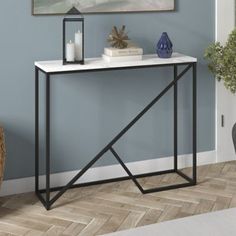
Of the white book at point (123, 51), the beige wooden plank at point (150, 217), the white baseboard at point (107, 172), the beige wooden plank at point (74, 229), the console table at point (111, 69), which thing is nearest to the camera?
the beige wooden plank at point (74, 229)

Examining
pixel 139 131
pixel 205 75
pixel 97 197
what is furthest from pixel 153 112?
pixel 97 197

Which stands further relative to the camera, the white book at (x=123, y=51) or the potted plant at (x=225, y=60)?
the potted plant at (x=225, y=60)

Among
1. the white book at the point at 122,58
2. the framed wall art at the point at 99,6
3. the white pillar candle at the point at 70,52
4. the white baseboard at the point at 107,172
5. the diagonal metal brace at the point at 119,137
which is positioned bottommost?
the white baseboard at the point at 107,172

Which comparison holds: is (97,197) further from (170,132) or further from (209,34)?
(209,34)

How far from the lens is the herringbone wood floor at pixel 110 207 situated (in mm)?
2889

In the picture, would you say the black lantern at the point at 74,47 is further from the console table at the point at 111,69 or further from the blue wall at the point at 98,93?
the blue wall at the point at 98,93

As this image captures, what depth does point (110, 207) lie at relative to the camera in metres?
3.15

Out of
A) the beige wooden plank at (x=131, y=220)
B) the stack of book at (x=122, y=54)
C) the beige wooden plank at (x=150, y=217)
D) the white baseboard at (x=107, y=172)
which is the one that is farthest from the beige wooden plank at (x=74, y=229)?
the stack of book at (x=122, y=54)

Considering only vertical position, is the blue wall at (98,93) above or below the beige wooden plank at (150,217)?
above

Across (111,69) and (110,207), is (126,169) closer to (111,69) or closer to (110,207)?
(110,207)

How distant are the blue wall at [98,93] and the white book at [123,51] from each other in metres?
0.21

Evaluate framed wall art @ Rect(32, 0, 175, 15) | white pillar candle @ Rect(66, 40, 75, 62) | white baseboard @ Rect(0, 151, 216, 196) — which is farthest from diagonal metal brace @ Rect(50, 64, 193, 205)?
white pillar candle @ Rect(66, 40, 75, 62)

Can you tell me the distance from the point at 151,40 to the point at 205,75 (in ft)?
1.65

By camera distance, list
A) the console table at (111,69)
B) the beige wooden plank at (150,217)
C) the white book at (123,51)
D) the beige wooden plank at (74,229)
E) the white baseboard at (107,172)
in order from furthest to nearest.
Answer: the white baseboard at (107,172) < the white book at (123,51) < the console table at (111,69) < the beige wooden plank at (150,217) < the beige wooden plank at (74,229)
